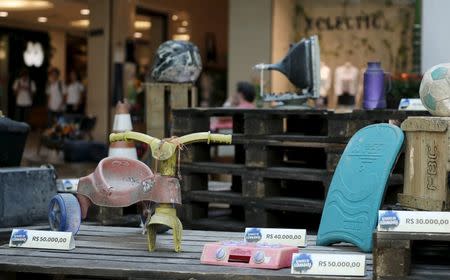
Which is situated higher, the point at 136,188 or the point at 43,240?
the point at 136,188

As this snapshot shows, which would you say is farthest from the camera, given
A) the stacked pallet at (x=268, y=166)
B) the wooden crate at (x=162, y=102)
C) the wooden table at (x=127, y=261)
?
the wooden crate at (x=162, y=102)

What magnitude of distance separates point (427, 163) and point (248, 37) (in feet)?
37.2

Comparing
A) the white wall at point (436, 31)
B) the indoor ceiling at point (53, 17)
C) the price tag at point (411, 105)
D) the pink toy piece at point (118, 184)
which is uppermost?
the indoor ceiling at point (53, 17)

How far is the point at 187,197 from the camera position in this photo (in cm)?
647

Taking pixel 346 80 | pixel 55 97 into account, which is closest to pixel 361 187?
pixel 346 80

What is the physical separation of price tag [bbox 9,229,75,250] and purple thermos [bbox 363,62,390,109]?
250 cm

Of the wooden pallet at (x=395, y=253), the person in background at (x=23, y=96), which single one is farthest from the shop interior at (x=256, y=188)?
the person in background at (x=23, y=96)

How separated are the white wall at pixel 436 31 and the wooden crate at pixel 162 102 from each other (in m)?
3.27

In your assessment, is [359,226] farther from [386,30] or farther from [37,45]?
[37,45]

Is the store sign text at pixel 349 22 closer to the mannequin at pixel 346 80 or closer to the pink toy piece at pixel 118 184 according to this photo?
the mannequin at pixel 346 80

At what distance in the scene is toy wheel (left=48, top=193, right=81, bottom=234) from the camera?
15.7 feet

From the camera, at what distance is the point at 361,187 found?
450cm

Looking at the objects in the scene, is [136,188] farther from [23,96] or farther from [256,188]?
[23,96]

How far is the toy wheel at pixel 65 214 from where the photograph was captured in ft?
15.7
